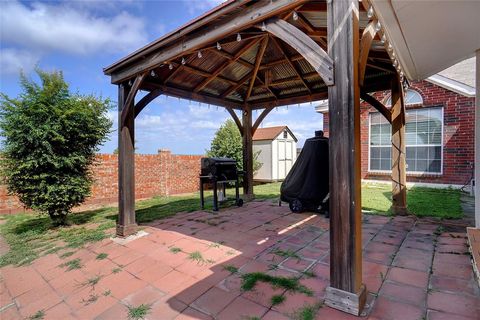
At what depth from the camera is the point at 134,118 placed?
4.14m

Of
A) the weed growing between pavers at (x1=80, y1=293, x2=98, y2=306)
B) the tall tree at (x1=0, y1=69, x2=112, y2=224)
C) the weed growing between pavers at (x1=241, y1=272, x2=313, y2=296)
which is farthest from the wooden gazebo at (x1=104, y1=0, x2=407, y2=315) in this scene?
the weed growing between pavers at (x1=80, y1=293, x2=98, y2=306)

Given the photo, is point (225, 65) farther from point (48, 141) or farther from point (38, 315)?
point (38, 315)

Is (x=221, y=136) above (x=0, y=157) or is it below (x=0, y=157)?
above

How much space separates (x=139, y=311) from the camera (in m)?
2.04

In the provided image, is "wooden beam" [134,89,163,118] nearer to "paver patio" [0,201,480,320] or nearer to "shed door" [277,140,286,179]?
"paver patio" [0,201,480,320]

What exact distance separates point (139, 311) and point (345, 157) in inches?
83.3

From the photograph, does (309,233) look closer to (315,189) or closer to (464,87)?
(315,189)

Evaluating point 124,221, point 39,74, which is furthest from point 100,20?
point 124,221

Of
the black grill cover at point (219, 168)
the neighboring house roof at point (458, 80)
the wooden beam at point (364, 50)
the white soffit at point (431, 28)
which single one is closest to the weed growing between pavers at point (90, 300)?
the wooden beam at point (364, 50)

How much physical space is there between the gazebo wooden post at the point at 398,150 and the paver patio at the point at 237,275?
53cm

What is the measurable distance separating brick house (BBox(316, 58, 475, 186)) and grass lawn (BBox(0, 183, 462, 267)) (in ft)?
2.83

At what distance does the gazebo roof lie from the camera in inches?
100

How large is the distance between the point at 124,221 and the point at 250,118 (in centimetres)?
393

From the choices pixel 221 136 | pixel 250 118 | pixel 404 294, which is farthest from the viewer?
pixel 221 136
